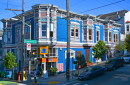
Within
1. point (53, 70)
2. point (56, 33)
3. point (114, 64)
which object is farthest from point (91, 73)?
point (56, 33)

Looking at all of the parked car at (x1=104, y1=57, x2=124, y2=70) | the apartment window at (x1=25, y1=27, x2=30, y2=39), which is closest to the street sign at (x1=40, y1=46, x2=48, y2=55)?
the apartment window at (x1=25, y1=27, x2=30, y2=39)

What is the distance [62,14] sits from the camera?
24.6m

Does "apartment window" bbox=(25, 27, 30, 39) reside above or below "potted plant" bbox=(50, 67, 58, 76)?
above

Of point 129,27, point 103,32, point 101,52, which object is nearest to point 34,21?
point 101,52

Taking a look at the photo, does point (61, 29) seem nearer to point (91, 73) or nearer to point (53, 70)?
point (53, 70)

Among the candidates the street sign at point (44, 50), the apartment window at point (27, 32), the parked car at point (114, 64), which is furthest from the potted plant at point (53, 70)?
the parked car at point (114, 64)

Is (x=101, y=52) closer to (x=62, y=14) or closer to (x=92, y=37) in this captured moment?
(x=92, y=37)

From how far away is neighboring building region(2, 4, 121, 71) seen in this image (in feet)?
73.3

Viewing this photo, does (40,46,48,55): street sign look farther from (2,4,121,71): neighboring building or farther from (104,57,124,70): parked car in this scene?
(104,57,124,70): parked car

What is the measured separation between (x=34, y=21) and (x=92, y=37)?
37.1ft

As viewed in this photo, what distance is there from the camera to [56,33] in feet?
77.0

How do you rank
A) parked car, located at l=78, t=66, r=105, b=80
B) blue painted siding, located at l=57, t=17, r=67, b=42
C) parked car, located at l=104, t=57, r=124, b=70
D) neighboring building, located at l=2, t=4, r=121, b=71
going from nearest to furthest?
parked car, located at l=78, t=66, r=105, b=80, parked car, located at l=104, t=57, r=124, b=70, neighboring building, located at l=2, t=4, r=121, b=71, blue painted siding, located at l=57, t=17, r=67, b=42

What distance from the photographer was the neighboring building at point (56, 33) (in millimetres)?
22328

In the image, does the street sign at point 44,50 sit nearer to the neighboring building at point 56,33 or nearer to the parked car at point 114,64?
the neighboring building at point 56,33
